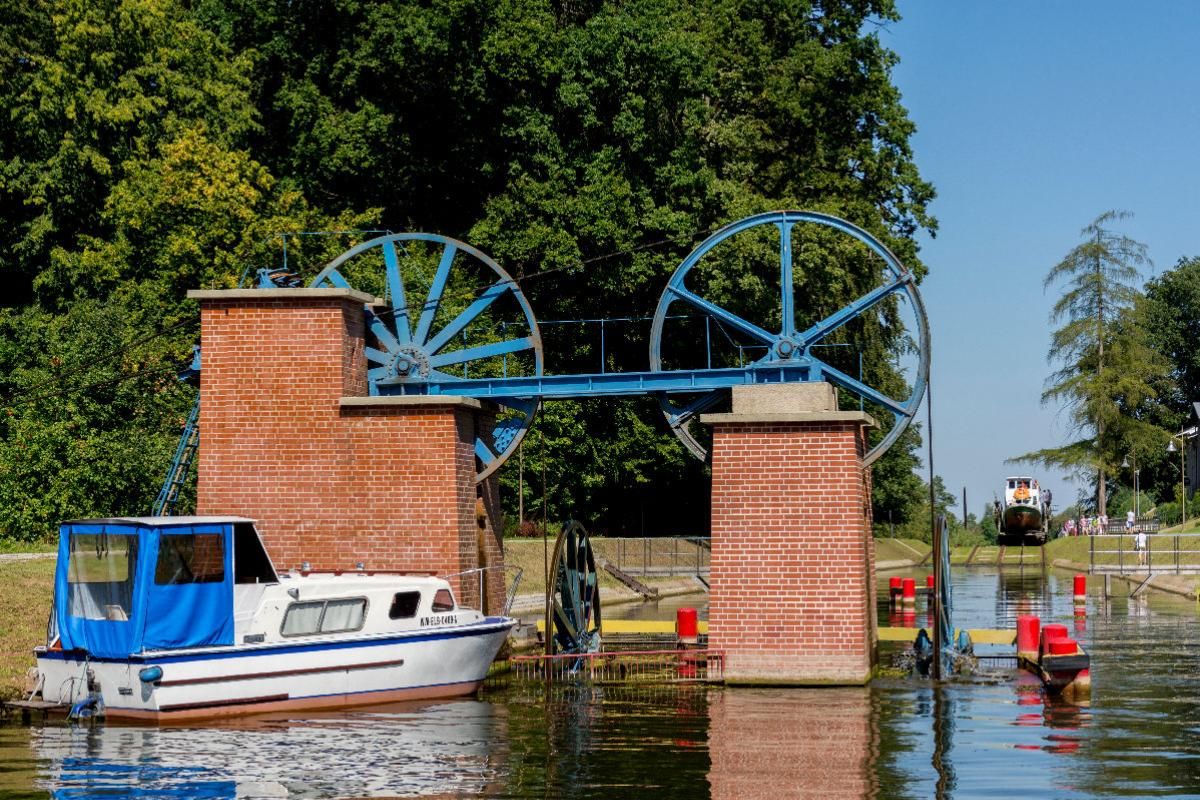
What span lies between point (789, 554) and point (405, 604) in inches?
229

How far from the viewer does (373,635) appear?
2436 centimetres

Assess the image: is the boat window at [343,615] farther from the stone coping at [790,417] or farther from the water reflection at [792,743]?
the stone coping at [790,417]

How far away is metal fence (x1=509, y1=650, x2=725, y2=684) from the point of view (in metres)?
26.4

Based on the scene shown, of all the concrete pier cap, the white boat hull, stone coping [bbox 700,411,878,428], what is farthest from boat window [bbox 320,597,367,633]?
the concrete pier cap

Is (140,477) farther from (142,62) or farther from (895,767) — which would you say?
(895,767)

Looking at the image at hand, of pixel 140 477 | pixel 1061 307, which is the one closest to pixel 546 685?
pixel 140 477

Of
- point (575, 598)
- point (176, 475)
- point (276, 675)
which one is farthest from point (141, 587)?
point (575, 598)

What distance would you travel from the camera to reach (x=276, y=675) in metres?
23.3

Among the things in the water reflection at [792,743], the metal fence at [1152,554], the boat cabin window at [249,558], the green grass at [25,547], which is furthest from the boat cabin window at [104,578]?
the metal fence at [1152,554]

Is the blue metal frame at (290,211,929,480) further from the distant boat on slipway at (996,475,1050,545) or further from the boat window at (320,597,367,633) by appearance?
the distant boat on slipway at (996,475,1050,545)

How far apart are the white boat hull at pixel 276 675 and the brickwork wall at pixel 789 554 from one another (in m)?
4.03

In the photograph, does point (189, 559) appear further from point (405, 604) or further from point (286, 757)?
point (286, 757)

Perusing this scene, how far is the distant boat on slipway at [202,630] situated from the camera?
22.5m

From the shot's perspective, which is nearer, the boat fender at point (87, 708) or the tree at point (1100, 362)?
the boat fender at point (87, 708)
